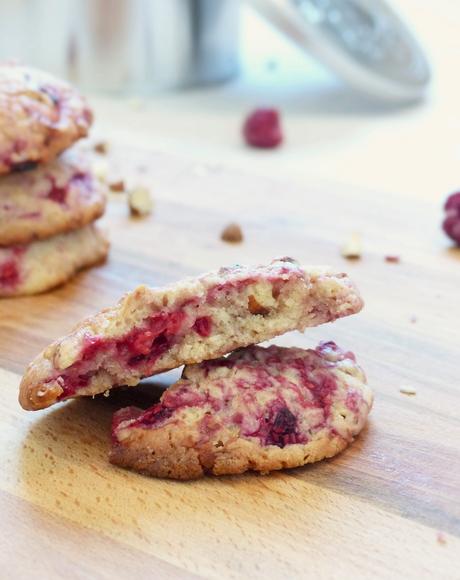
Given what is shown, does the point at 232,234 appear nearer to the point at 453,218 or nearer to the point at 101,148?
the point at 453,218

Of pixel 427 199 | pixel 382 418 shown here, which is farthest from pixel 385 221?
pixel 382 418

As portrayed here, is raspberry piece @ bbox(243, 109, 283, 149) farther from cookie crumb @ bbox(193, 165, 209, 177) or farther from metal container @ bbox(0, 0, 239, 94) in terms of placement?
metal container @ bbox(0, 0, 239, 94)

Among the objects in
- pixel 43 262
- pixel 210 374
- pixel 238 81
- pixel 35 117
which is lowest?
pixel 238 81

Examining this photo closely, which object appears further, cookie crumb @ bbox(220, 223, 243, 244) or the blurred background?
the blurred background

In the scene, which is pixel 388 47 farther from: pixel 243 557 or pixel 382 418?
pixel 243 557

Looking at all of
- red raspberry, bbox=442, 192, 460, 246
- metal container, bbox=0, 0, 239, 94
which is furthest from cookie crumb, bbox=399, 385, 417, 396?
metal container, bbox=0, 0, 239, 94

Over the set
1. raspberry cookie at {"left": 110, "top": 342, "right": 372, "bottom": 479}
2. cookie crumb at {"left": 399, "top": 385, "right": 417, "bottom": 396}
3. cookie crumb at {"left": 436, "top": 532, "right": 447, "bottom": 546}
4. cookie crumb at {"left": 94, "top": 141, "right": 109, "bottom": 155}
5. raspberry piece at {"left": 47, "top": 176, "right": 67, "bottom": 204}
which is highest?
raspberry piece at {"left": 47, "top": 176, "right": 67, "bottom": 204}

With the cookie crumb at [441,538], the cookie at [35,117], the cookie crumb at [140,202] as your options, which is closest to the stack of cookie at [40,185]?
the cookie at [35,117]

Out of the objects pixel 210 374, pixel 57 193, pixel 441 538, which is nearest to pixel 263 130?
pixel 57 193
